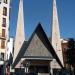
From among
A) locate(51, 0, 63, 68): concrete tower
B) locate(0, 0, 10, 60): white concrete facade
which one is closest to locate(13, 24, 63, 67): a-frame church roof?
locate(51, 0, 63, 68): concrete tower

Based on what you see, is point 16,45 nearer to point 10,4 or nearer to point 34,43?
point 34,43

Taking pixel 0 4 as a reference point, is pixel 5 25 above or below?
below

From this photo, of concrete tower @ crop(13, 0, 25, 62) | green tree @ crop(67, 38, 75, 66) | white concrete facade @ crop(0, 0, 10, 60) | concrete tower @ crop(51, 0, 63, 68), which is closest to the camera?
green tree @ crop(67, 38, 75, 66)

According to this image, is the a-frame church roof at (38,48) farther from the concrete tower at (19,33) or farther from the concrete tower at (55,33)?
the concrete tower at (55,33)

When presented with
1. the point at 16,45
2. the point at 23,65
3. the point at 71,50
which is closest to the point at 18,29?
the point at 16,45

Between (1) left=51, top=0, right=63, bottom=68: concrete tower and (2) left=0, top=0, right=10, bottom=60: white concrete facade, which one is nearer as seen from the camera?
(2) left=0, top=0, right=10, bottom=60: white concrete facade

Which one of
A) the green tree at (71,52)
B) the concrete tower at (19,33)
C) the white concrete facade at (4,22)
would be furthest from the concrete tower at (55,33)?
the white concrete facade at (4,22)

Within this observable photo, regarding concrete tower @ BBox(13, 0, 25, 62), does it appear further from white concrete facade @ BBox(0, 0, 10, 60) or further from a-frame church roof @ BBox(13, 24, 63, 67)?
white concrete facade @ BBox(0, 0, 10, 60)

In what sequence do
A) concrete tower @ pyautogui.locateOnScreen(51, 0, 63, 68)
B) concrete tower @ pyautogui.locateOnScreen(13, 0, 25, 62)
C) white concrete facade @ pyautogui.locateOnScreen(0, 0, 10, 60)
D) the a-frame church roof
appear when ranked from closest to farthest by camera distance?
white concrete facade @ pyautogui.locateOnScreen(0, 0, 10, 60), the a-frame church roof, concrete tower @ pyautogui.locateOnScreen(13, 0, 25, 62), concrete tower @ pyautogui.locateOnScreen(51, 0, 63, 68)

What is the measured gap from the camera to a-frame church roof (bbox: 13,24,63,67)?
73562 mm

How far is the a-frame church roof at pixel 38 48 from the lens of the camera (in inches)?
2896

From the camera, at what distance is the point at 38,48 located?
244 ft

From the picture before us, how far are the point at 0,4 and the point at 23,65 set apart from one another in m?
15.1

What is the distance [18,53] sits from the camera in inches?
3002
